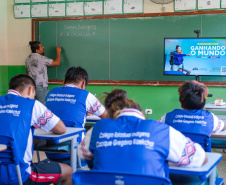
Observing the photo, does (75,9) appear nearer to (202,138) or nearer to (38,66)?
(38,66)

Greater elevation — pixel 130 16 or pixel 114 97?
pixel 130 16

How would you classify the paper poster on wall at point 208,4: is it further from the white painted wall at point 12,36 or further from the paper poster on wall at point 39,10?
the white painted wall at point 12,36

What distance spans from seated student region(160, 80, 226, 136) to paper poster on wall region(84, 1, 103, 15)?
3588 mm

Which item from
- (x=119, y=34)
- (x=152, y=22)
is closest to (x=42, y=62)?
(x=119, y=34)

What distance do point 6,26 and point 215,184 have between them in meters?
5.43

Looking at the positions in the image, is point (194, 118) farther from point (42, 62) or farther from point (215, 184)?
point (42, 62)

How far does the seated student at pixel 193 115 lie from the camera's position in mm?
2668

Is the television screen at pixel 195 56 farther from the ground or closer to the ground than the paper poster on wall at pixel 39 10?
closer to the ground

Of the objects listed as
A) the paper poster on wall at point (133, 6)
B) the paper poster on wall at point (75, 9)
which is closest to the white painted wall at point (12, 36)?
the paper poster on wall at point (75, 9)

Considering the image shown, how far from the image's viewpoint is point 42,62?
6.23 metres

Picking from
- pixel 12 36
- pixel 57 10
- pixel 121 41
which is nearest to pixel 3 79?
pixel 12 36

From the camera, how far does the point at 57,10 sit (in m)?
6.37

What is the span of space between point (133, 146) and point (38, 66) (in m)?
4.76

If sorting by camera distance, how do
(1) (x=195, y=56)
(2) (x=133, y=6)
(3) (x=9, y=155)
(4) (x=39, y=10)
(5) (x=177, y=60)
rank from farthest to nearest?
(4) (x=39, y=10)
(2) (x=133, y=6)
(5) (x=177, y=60)
(1) (x=195, y=56)
(3) (x=9, y=155)
